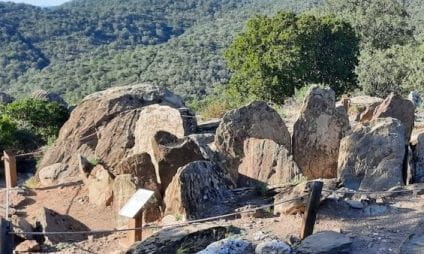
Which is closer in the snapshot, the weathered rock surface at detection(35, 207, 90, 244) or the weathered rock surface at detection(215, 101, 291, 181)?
the weathered rock surface at detection(35, 207, 90, 244)

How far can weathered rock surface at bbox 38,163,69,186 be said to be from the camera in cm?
1105

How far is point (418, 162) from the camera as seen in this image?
847 centimetres

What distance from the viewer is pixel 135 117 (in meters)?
11.5

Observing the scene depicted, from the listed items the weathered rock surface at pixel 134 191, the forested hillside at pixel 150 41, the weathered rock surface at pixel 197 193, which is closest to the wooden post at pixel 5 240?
the weathered rock surface at pixel 197 193

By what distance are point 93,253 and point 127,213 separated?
804mm

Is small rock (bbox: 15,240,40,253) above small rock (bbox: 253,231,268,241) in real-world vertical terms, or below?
below

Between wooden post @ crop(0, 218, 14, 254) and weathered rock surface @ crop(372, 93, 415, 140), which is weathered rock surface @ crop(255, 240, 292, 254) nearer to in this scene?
wooden post @ crop(0, 218, 14, 254)

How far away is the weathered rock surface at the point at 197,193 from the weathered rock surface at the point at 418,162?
2410 mm

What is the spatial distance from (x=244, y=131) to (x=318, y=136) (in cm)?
105

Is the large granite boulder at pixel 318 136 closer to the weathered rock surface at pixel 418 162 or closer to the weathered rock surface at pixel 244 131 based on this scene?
the weathered rock surface at pixel 244 131

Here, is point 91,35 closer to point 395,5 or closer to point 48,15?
point 48,15

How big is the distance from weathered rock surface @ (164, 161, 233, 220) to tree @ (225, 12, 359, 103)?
44.0 ft

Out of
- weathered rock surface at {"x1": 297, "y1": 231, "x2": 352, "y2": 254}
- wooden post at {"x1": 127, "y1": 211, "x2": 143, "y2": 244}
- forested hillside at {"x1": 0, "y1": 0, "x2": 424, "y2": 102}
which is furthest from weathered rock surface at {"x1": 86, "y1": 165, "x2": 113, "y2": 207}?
forested hillside at {"x1": 0, "y1": 0, "x2": 424, "y2": 102}

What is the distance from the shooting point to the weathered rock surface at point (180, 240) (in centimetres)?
600
